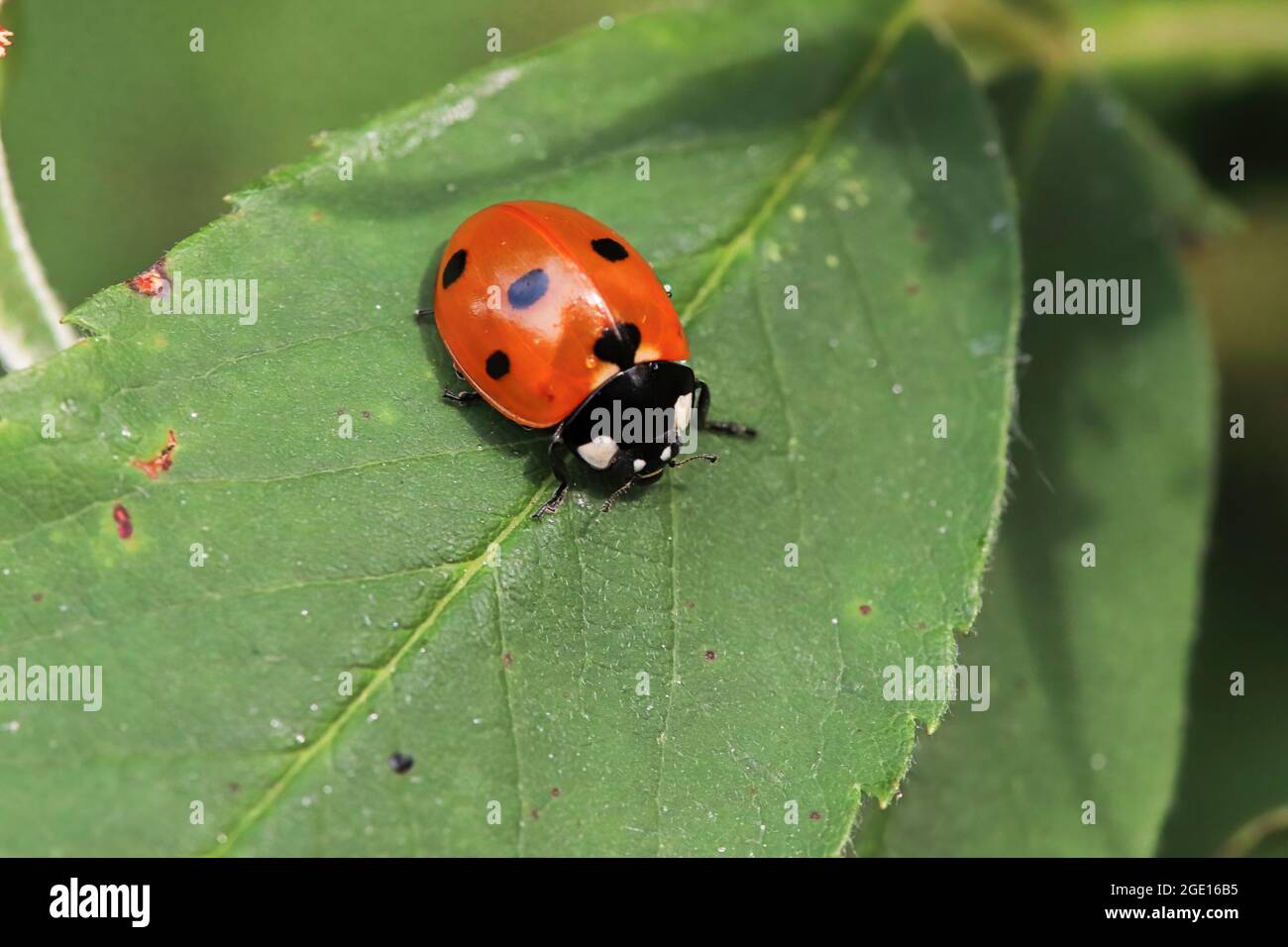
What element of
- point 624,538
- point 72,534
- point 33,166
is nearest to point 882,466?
point 624,538

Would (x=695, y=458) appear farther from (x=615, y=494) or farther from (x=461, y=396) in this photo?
(x=461, y=396)

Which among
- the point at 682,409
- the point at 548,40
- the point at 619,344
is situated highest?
the point at 548,40

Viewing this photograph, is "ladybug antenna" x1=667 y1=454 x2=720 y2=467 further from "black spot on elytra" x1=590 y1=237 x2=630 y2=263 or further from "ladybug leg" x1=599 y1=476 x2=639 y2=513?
"black spot on elytra" x1=590 y1=237 x2=630 y2=263

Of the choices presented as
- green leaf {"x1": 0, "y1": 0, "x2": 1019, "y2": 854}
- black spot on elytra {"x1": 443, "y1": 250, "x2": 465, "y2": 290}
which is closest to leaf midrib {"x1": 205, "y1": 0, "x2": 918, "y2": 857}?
green leaf {"x1": 0, "y1": 0, "x2": 1019, "y2": 854}

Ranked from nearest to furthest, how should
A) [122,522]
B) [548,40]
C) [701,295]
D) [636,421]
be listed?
[122,522], [636,421], [701,295], [548,40]

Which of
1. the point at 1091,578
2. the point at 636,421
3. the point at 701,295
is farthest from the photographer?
the point at 1091,578

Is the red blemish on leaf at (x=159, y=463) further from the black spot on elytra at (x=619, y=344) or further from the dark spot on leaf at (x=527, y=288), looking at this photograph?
the black spot on elytra at (x=619, y=344)

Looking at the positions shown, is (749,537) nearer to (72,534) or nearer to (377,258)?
(377,258)

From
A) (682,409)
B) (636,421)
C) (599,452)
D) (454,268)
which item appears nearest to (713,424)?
(682,409)
